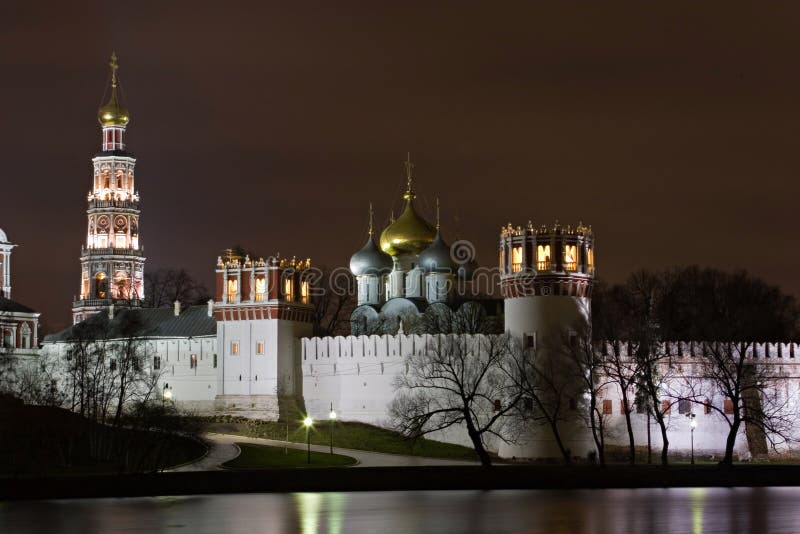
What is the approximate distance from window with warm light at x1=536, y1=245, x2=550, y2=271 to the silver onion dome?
20.6 m

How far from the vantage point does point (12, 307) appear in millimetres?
103438

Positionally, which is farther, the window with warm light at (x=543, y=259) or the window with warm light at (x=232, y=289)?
the window with warm light at (x=232, y=289)

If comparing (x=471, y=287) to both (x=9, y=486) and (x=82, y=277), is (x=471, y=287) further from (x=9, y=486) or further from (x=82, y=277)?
(x=9, y=486)

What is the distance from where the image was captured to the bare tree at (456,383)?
77.9 meters

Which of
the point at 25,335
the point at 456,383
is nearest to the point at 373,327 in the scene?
the point at 456,383

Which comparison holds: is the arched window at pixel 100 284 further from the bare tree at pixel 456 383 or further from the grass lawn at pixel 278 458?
the grass lawn at pixel 278 458

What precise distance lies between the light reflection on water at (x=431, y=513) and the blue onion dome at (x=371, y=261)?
37458 mm

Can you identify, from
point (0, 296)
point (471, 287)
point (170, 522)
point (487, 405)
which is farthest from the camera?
point (0, 296)

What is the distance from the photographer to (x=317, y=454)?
3041 inches

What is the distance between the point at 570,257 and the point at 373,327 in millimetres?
17900

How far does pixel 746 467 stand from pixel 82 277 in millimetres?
60694

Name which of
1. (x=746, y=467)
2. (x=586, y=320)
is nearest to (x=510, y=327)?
(x=586, y=320)

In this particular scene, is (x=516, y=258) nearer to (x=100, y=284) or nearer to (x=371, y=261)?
(x=371, y=261)

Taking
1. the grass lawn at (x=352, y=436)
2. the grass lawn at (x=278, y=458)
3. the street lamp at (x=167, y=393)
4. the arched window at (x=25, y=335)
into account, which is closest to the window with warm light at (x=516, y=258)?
the grass lawn at (x=352, y=436)
